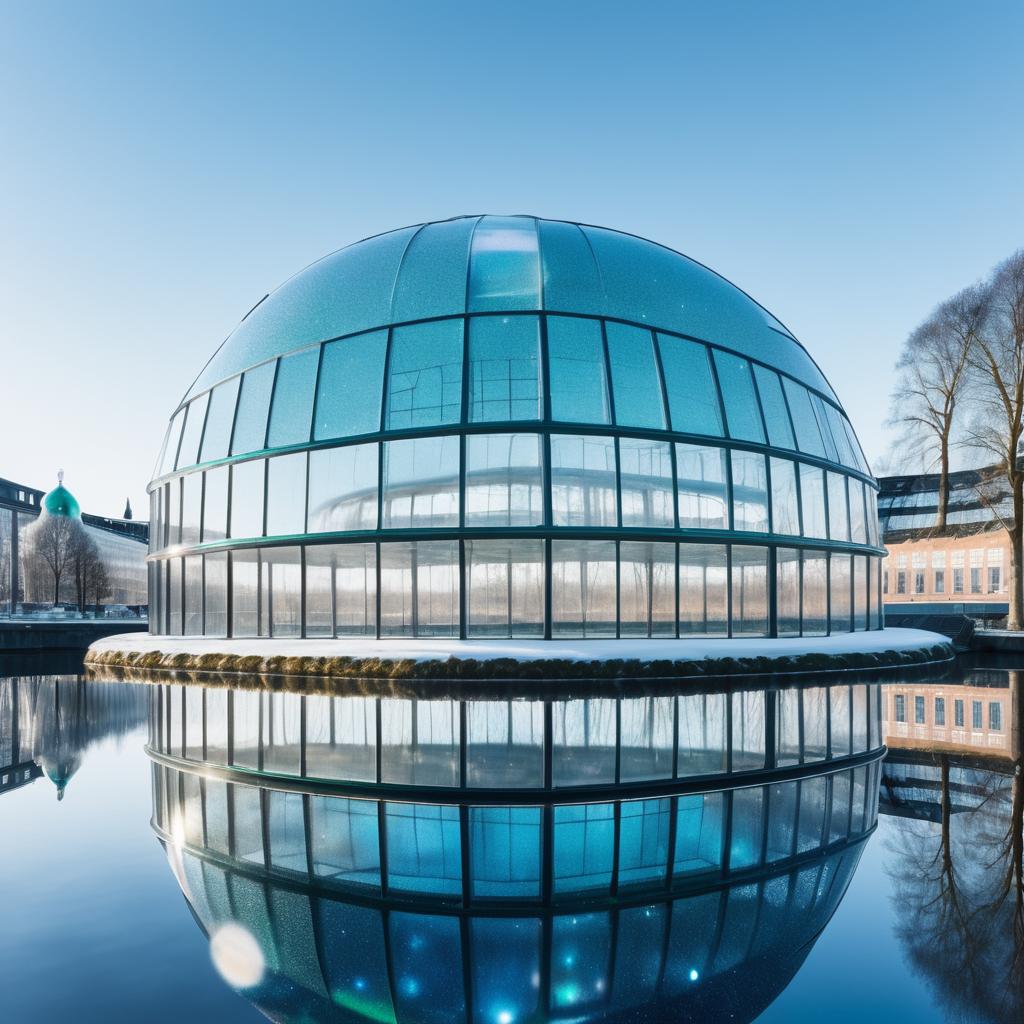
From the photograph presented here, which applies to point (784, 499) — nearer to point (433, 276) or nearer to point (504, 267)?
point (504, 267)

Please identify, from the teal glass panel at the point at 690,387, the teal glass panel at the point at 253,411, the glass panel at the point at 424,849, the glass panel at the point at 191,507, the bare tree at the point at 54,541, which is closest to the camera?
the glass panel at the point at 424,849

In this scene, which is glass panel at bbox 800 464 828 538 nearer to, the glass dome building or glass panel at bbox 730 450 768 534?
the glass dome building

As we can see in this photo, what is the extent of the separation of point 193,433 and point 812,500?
2519 cm

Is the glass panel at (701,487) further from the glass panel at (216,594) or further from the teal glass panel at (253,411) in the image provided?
the glass panel at (216,594)

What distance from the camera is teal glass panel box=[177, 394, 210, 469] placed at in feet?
102

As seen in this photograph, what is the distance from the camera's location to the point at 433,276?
27578 mm

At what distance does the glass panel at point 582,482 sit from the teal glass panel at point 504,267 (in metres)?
5.55

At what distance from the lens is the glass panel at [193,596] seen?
94.7ft

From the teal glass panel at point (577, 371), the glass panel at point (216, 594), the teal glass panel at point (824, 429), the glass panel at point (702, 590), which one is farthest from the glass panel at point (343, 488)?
the teal glass panel at point (824, 429)

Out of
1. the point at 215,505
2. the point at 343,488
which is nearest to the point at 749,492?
the point at 343,488

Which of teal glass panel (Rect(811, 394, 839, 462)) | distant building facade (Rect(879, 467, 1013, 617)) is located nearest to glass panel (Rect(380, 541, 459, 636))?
teal glass panel (Rect(811, 394, 839, 462))

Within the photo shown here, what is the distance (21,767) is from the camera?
1084 centimetres

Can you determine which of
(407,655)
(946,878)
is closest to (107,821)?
(946,878)

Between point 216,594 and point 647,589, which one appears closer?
point 647,589
